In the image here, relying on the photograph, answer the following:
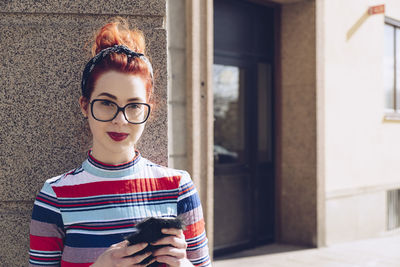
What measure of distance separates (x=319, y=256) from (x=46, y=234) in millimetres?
5447

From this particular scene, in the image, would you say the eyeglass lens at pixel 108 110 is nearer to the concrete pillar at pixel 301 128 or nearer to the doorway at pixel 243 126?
the doorway at pixel 243 126

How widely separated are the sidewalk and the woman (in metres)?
4.41

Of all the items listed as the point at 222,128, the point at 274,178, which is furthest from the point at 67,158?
the point at 274,178

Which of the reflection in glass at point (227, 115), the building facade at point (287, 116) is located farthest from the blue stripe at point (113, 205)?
the reflection in glass at point (227, 115)

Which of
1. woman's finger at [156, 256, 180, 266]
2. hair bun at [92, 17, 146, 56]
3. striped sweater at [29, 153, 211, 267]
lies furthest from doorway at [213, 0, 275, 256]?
woman's finger at [156, 256, 180, 266]

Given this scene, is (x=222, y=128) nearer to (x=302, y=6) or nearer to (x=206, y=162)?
(x=206, y=162)

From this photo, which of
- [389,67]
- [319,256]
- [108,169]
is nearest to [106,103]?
[108,169]

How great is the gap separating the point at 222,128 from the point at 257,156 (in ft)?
2.72

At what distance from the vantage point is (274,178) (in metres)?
7.39

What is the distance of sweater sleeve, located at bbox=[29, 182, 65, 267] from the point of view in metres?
1.82

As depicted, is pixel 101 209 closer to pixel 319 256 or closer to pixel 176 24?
pixel 176 24

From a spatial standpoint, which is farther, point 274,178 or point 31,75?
point 274,178

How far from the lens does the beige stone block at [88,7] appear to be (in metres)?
2.55

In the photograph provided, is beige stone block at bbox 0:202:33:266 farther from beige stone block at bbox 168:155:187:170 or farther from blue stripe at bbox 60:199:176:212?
beige stone block at bbox 168:155:187:170
